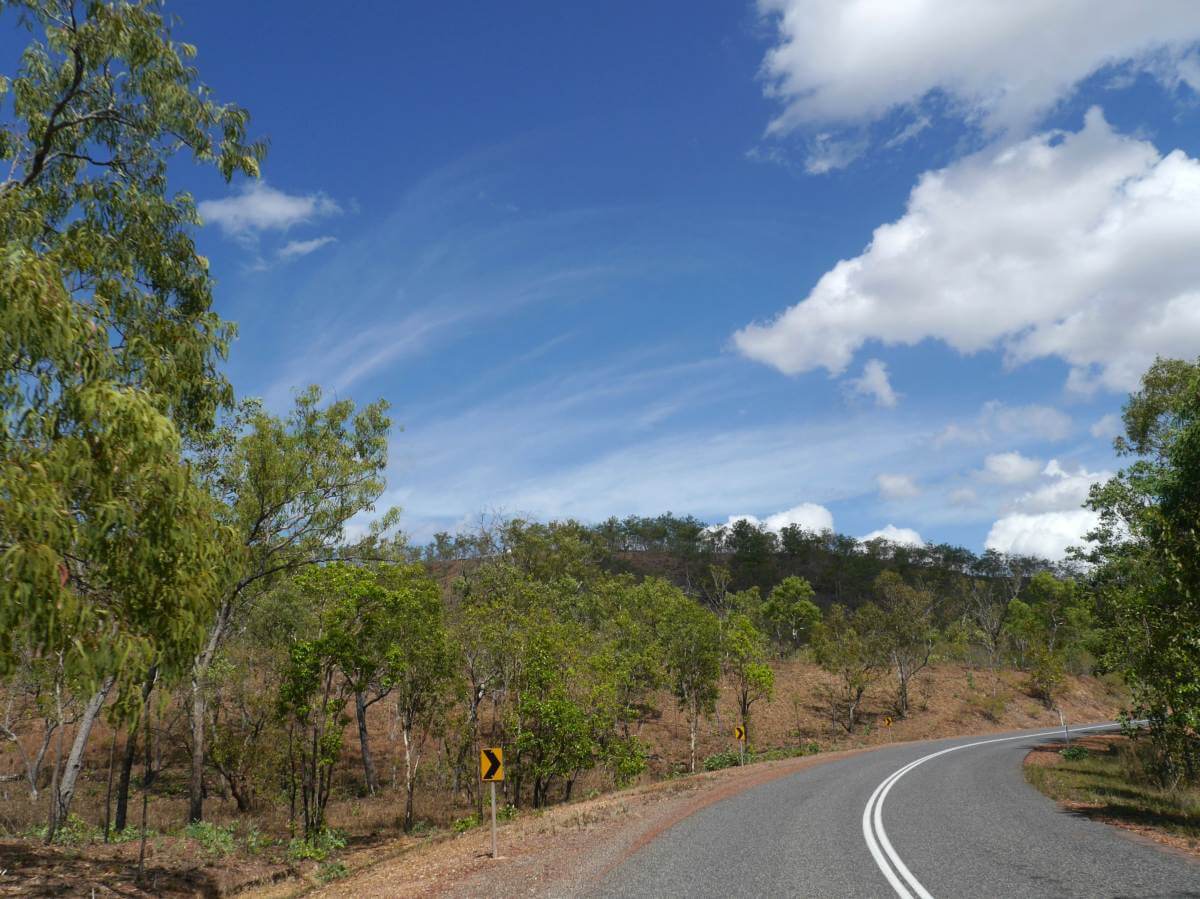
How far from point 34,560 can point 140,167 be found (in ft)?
24.3

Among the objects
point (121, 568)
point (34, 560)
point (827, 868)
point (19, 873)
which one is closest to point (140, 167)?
point (121, 568)

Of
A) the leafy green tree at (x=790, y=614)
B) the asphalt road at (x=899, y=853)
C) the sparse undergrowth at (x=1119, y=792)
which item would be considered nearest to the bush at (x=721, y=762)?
the sparse undergrowth at (x=1119, y=792)

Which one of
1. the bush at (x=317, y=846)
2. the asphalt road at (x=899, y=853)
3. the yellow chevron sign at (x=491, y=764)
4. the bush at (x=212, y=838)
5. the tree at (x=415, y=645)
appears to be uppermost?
the tree at (x=415, y=645)

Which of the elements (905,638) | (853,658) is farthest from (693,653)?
(905,638)

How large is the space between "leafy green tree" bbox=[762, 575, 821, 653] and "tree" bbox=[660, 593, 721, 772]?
3734 cm

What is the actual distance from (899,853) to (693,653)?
29.3 metres

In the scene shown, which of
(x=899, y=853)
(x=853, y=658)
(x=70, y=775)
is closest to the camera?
(x=899, y=853)

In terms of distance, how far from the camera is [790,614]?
80.2m

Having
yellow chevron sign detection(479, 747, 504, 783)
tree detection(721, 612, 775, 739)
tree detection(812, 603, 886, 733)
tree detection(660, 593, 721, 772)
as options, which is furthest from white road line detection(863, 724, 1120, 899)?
tree detection(812, 603, 886, 733)

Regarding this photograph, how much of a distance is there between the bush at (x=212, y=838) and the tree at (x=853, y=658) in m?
41.0

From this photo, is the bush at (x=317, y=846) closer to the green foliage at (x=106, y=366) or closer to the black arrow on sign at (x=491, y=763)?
the black arrow on sign at (x=491, y=763)

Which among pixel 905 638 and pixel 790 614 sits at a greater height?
pixel 790 614

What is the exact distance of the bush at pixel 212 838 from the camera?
19828 millimetres

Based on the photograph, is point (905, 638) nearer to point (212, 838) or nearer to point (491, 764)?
point (212, 838)
